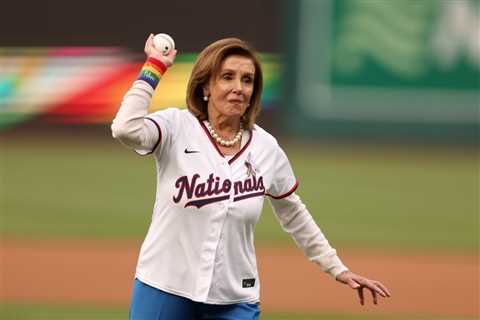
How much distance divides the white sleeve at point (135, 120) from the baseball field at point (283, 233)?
13.2 ft

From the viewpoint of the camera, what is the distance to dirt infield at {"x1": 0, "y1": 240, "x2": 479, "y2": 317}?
7.94 meters

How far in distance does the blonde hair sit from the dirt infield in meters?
4.13

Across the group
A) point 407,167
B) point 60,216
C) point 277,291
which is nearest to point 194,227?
point 277,291

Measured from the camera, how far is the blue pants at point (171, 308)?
3.56m

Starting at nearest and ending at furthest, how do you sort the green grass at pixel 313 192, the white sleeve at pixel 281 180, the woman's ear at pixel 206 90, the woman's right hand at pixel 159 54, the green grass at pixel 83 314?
1. the woman's right hand at pixel 159 54
2. the woman's ear at pixel 206 90
3. the white sleeve at pixel 281 180
4. the green grass at pixel 83 314
5. the green grass at pixel 313 192

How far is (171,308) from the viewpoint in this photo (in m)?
3.56

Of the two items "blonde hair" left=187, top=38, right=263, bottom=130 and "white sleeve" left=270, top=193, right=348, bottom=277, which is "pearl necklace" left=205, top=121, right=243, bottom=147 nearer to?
"blonde hair" left=187, top=38, right=263, bottom=130

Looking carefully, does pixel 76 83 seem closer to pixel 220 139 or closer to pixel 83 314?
Result: pixel 83 314

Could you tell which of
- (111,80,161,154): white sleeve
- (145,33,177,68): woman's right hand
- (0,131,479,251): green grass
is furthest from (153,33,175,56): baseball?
(0,131,479,251): green grass

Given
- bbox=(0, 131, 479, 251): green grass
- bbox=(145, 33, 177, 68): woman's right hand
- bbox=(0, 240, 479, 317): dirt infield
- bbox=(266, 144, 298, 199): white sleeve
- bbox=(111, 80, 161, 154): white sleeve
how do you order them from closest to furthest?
bbox=(111, 80, 161, 154): white sleeve, bbox=(145, 33, 177, 68): woman's right hand, bbox=(266, 144, 298, 199): white sleeve, bbox=(0, 240, 479, 317): dirt infield, bbox=(0, 131, 479, 251): green grass

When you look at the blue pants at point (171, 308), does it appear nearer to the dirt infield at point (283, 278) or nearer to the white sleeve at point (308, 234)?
the white sleeve at point (308, 234)

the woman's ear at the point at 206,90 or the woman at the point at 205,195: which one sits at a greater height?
the woman's ear at the point at 206,90

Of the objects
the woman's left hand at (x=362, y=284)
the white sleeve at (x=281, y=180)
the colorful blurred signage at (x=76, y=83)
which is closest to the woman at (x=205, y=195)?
the white sleeve at (x=281, y=180)

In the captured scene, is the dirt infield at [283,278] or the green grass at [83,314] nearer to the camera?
the green grass at [83,314]
